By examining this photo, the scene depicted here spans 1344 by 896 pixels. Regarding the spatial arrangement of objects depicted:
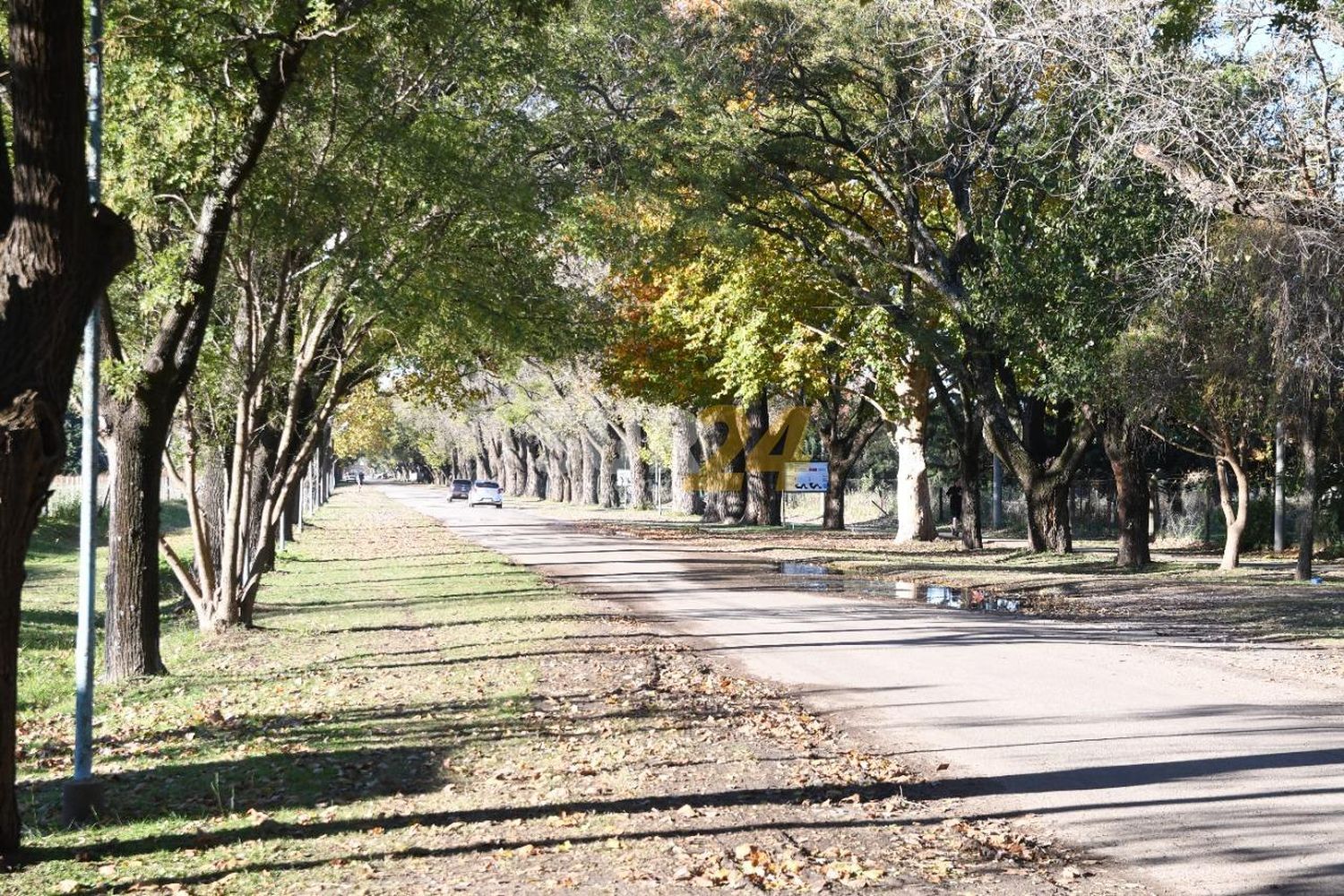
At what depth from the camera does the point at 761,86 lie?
2555 centimetres

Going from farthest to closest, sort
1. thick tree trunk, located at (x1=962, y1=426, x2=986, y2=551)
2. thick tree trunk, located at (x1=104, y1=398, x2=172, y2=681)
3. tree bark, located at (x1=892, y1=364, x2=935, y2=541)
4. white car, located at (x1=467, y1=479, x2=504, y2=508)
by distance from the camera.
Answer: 1. white car, located at (x1=467, y1=479, x2=504, y2=508)
2. tree bark, located at (x1=892, y1=364, x2=935, y2=541)
3. thick tree trunk, located at (x1=962, y1=426, x2=986, y2=551)
4. thick tree trunk, located at (x1=104, y1=398, x2=172, y2=681)

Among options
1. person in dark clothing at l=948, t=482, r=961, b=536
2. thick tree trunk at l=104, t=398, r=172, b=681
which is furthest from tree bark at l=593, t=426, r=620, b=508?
thick tree trunk at l=104, t=398, r=172, b=681

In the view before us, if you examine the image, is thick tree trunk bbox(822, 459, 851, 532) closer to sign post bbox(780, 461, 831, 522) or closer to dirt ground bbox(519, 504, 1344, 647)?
sign post bbox(780, 461, 831, 522)

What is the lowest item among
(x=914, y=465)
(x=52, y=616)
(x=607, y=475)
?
(x=52, y=616)

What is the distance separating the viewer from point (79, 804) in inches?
321

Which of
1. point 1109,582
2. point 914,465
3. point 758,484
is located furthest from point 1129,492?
point 758,484

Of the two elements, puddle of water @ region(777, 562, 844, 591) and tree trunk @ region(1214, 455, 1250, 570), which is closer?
puddle of water @ region(777, 562, 844, 591)

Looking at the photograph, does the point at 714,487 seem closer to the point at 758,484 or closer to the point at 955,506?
the point at 758,484

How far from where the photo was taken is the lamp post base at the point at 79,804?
26.6 ft

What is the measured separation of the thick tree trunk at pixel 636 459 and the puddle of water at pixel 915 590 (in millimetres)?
30980

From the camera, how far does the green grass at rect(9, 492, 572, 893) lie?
743 cm

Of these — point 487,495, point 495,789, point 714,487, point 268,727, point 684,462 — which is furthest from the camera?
point 487,495

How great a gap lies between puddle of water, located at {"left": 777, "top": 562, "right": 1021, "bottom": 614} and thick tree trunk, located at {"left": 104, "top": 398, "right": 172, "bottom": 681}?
1169 centimetres

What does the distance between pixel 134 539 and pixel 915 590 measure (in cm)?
1447
